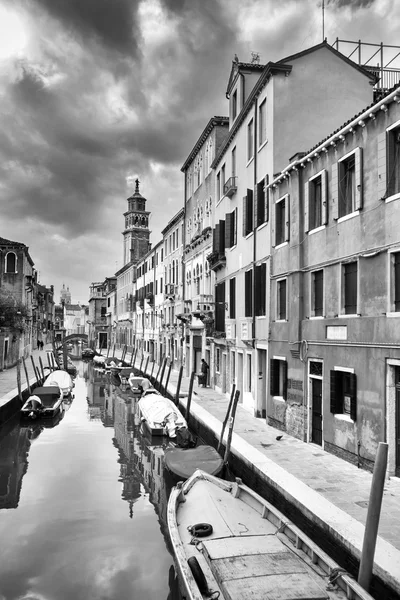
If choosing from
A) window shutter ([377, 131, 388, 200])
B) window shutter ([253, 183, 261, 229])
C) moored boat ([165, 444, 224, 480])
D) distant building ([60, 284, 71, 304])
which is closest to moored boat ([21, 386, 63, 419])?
moored boat ([165, 444, 224, 480])

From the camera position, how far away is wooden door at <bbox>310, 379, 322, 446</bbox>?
42.4ft

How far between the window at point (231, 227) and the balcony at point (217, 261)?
101 cm

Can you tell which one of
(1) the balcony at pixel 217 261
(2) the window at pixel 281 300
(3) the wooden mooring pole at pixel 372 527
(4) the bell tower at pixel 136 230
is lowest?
(3) the wooden mooring pole at pixel 372 527

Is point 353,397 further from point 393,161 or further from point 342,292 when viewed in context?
point 393,161

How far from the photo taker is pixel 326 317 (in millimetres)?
12484

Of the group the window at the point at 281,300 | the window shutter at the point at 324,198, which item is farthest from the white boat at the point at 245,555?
the window at the point at 281,300

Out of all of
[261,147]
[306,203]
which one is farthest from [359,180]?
[261,147]

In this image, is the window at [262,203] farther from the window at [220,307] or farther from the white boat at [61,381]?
the white boat at [61,381]

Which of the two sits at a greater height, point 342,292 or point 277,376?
point 342,292

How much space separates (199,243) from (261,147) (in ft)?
40.9

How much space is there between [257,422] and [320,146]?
8621mm

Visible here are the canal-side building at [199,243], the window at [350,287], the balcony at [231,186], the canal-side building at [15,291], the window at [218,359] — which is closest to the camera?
the window at [350,287]

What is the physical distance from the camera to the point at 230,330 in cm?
2117

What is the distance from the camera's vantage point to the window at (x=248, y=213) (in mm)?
18234
